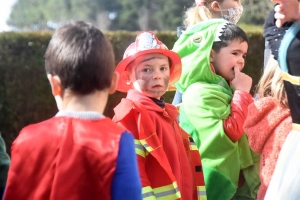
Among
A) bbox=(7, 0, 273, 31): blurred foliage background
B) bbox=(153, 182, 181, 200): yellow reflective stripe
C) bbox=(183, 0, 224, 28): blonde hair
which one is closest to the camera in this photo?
bbox=(153, 182, 181, 200): yellow reflective stripe

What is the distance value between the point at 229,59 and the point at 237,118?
50cm

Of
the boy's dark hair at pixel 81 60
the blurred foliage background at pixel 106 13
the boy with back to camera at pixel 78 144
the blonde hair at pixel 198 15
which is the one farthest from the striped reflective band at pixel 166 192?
the blurred foliage background at pixel 106 13

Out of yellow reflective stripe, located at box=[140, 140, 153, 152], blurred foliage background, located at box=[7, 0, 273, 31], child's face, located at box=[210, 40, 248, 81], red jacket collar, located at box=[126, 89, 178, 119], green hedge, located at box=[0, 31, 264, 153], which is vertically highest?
child's face, located at box=[210, 40, 248, 81]

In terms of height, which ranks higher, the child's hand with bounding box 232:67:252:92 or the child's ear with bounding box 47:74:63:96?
the child's ear with bounding box 47:74:63:96

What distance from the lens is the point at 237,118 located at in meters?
4.07

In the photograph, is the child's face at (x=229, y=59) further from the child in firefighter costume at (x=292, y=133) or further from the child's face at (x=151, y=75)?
the child in firefighter costume at (x=292, y=133)

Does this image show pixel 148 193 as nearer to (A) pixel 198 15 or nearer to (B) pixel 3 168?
(B) pixel 3 168

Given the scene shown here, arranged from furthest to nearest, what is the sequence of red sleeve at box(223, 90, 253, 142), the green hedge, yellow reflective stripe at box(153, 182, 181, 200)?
the green hedge, red sleeve at box(223, 90, 253, 142), yellow reflective stripe at box(153, 182, 181, 200)

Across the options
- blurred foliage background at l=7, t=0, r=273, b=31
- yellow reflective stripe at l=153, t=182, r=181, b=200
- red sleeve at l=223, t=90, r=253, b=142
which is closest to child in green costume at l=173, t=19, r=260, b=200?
red sleeve at l=223, t=90, r=253, b=142

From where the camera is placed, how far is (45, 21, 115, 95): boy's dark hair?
2.60m

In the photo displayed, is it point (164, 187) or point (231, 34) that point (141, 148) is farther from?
point (231, 34)

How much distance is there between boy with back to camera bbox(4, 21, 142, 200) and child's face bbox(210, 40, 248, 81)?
1841mm

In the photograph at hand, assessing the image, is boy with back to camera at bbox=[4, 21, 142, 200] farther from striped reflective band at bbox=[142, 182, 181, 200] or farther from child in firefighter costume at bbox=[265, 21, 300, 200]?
striped reflective band at bbox=[142, 182, 181, 200]

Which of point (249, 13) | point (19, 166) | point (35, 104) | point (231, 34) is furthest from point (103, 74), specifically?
point (249, 13)
